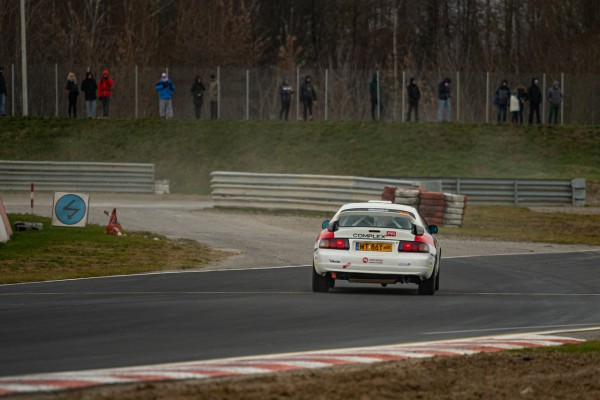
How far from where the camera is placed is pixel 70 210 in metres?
27.8

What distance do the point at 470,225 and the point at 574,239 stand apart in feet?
14.8

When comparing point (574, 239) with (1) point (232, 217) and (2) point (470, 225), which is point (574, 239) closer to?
(2) point (470, 225)

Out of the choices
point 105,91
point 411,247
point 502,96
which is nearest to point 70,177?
point 105,91

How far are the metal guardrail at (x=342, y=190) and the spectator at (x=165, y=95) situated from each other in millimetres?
12575

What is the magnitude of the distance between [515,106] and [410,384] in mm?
42877

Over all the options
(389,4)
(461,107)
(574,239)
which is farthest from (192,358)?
(389,4)

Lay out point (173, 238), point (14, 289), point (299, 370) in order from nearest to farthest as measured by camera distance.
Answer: point (299, 370)
point (14, 289)
point (173, 238)

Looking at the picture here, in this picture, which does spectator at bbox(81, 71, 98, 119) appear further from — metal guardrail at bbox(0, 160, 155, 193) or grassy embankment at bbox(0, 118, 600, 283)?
metal guardrail at bbox(0, 160, 155, 193)

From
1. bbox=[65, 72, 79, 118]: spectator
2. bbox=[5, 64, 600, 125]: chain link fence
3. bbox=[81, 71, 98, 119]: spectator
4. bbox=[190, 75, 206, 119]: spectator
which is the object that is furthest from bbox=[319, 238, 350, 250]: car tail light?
bbox=[5, 64, 600, 125]: chain link fence

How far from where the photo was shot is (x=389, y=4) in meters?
89.9

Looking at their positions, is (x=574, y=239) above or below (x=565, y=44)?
below

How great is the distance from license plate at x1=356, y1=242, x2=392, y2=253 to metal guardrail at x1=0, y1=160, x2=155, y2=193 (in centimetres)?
2860

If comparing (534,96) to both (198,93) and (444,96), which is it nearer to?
(444,96)

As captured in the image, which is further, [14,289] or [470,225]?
[470,225]
